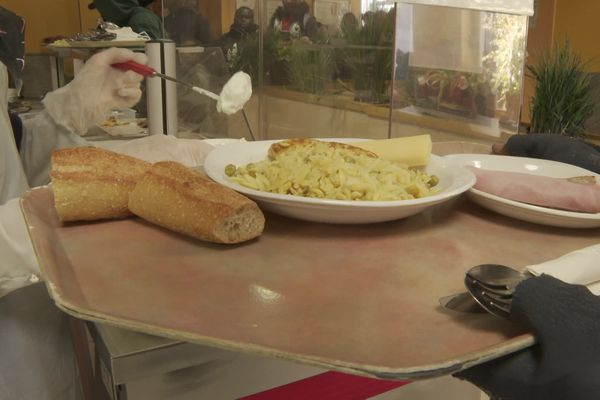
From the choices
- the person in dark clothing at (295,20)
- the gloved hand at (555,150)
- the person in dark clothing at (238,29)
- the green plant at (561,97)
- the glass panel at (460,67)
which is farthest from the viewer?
the green plant at (561,97)

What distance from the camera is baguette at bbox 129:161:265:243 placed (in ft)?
1.79

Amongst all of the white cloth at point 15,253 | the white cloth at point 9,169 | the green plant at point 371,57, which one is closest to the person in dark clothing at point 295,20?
the green plant at point 371,57

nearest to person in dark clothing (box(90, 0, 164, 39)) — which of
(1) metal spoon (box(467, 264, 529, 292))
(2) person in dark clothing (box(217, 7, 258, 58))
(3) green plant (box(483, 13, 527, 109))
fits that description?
(2) person in dark clothing (box(217, 7, 258, 58))

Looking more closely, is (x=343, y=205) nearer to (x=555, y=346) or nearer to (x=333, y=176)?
(x=333, y=176)

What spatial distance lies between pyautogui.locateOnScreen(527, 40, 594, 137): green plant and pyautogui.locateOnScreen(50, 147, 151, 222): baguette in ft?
6.66

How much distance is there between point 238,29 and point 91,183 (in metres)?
1.46

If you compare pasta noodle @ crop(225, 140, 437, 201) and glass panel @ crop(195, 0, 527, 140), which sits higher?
glass panel @ crop(195, 0, 527, 140)

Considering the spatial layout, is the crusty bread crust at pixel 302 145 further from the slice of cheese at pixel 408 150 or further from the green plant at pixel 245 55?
the green plant at pixel 245 55

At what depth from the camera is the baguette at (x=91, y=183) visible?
60 cm

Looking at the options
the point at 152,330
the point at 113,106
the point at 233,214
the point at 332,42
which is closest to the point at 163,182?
the point at 233,214

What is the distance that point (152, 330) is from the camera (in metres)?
0.38

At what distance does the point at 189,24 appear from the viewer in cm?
201

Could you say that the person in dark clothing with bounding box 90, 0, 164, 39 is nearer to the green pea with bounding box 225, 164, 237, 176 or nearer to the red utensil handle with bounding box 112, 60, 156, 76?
the red utensil handle with bounding box 112, 60, 156, 76

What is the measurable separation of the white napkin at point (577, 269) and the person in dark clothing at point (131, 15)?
2303 mm
